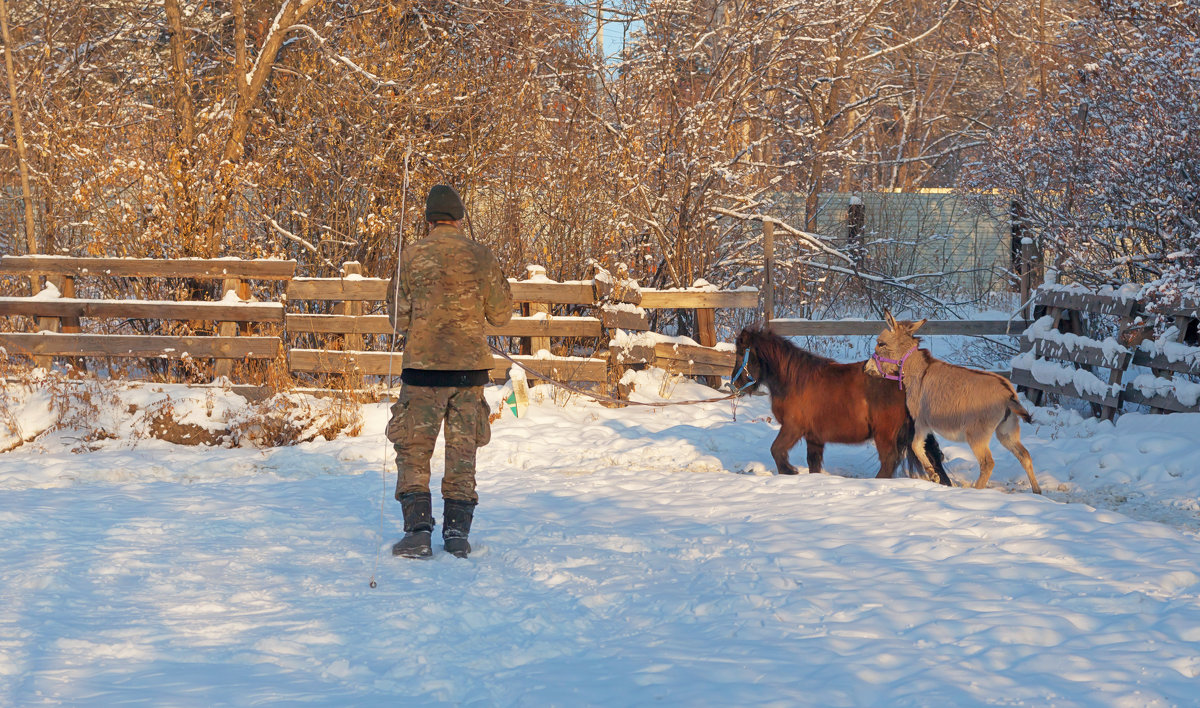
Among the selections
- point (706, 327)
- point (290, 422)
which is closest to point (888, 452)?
point (706, 327)

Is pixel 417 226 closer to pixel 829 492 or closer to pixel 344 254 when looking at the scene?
pixel 344 254

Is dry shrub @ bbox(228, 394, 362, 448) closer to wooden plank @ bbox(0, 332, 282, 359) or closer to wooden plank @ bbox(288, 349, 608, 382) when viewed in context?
wooden plank @ bbox(0, 332, 282, 359)

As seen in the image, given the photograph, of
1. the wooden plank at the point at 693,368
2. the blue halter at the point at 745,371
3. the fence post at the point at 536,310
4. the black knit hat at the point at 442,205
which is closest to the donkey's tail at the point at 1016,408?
the blue halter at the point at 745,371

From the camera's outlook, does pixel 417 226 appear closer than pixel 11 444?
No

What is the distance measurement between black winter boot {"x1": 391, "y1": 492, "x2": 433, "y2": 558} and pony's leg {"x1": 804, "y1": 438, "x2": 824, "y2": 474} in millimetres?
3552

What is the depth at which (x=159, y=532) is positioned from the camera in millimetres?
6121

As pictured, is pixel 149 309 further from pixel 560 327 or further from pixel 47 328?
pixel 560 327

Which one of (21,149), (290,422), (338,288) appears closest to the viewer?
(290,422)

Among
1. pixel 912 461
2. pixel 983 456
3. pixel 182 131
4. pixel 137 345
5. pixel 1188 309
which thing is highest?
pixel 182 131

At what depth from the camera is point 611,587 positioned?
506cm

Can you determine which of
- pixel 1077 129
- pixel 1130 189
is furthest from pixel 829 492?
pixel 1077 129

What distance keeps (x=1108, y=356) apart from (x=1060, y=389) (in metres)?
0.76

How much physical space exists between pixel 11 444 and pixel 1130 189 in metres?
10.8

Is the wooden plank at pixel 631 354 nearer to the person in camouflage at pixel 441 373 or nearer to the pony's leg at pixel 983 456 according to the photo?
the pony's leg at pixel 983 456
